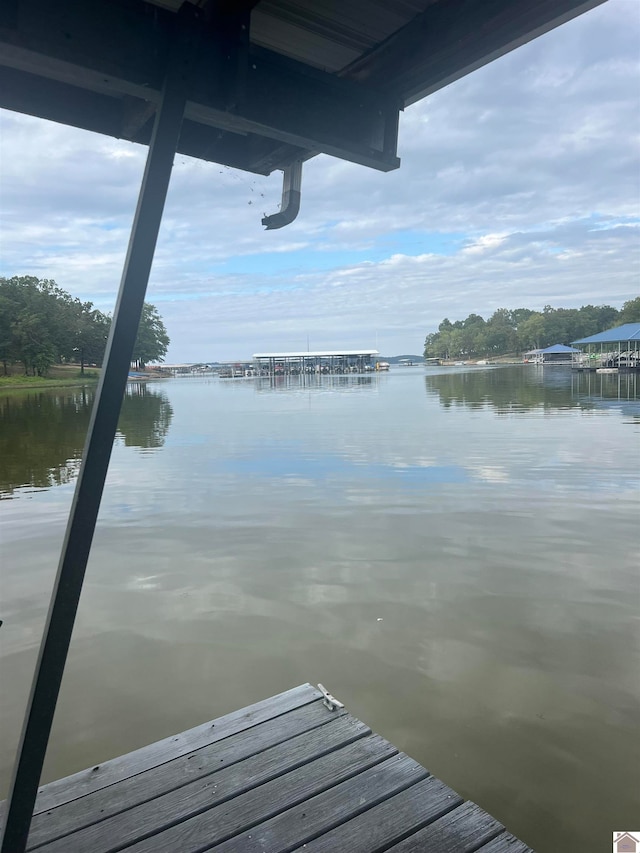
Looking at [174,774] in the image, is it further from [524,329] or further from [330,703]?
[524,329]

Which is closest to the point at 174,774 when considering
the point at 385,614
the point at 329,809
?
the point at 329,809

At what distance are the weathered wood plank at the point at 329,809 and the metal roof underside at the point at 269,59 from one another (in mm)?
2398

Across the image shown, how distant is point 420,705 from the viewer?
3.26 metres

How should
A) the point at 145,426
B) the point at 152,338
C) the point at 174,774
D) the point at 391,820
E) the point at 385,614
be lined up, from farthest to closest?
the point at 152,338, the point at 145,426, the point at 385,614, the point at 174,774, the point at 391,820

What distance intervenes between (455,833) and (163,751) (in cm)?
125

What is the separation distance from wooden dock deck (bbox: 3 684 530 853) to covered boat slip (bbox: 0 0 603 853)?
28 mm

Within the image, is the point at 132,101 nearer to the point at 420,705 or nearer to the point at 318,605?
the point at 420,705

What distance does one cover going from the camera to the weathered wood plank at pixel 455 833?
1990mm

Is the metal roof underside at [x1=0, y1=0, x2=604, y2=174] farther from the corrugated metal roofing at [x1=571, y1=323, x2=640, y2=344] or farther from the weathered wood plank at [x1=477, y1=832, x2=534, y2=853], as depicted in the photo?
the corrugated metal roofing at [x1=571, y1=323, x2=640, y2=344]

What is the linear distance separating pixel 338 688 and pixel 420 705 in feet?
1.57

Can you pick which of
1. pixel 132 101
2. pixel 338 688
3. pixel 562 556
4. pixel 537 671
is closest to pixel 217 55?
pixel 132 101

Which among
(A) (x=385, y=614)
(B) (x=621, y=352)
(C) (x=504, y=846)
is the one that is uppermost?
(B) (x=621, y=352)

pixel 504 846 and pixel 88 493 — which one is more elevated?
pixel 88 493

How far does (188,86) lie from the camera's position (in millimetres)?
1684
